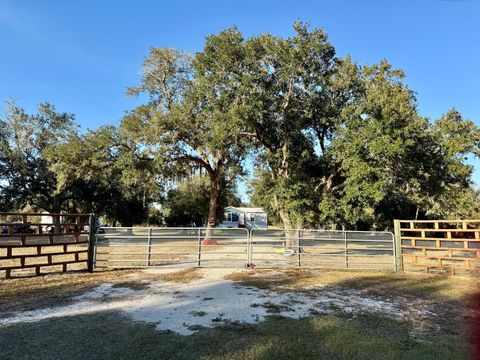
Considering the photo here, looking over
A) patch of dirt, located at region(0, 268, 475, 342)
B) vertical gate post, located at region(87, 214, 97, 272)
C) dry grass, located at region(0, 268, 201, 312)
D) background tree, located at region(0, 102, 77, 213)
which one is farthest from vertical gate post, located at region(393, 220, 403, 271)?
background tree, located at region(0, 102, 77, 213)

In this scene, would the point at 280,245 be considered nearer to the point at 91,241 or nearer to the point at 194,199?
the point at 91,241

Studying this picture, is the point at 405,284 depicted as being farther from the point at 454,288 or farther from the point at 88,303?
the point at 88,303

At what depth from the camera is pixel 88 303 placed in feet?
21.1

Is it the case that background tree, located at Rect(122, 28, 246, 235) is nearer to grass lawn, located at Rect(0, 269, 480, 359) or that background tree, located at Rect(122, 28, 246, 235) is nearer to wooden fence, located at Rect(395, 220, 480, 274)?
wooden fence, located at Rect(395, 220, 480, 274)

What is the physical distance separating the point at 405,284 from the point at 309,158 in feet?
32.5

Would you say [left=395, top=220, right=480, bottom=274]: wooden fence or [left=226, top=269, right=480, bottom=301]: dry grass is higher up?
[left=395, top=220, right=480, bottom=274]: wooden fence

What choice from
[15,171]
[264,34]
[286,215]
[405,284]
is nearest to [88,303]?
[405,284]

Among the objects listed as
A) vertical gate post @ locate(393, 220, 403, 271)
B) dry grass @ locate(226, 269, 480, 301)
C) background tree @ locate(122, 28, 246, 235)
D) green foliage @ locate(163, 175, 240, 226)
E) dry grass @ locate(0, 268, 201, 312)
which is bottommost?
dry grass @ locate(226, 269, 480, 301)

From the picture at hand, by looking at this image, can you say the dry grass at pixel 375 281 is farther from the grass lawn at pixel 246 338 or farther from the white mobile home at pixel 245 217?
the white mobile home at pixel 245 217

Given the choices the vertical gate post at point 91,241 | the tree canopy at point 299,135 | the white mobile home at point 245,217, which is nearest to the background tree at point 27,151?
the tree canopy at point 299,135

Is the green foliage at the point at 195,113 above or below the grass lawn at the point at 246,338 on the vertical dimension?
above

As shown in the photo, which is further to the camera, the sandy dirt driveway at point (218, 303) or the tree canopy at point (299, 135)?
the tree canopy at point (299, 135)

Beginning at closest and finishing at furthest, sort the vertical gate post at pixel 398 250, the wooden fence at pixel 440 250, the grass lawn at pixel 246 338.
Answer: the grass lawn at pixel 246 338
the wooden fence at pixel 440 250
the vertical gate post at pixel 398 250


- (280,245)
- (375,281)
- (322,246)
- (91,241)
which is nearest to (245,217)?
(280,245)
